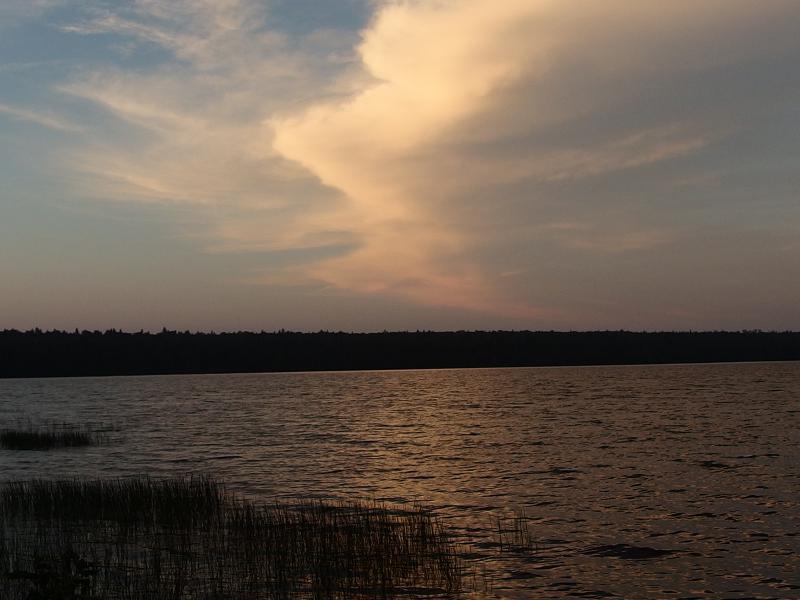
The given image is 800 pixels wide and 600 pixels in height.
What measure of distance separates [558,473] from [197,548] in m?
19.6

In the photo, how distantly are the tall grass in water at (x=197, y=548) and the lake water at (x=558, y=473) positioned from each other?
2028 millimetres

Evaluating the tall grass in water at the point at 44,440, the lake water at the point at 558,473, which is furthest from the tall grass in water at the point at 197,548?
the tall grass in water at the point at 44,440

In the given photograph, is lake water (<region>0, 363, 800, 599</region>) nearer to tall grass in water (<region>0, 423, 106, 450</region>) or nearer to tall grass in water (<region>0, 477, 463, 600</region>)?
tall grass in water (<region>0, 477, 463, 600</region>)

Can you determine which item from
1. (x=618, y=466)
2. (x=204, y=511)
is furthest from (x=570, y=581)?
(x=618, y=466)

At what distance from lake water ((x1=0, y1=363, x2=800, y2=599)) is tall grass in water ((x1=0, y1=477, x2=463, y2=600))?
203 cm

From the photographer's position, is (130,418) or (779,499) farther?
(130,418)

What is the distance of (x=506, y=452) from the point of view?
44.8 meters

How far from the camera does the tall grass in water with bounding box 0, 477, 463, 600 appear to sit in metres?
16.7

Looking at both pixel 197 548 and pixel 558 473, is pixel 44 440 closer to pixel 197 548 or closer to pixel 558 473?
pixel 558 473

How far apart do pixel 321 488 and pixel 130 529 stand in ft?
34.5

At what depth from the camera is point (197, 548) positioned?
2106 cm

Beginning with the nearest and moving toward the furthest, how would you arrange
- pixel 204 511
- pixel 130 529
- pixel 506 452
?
pixel 130 529 < pixel 204 511 < pixel 506 452

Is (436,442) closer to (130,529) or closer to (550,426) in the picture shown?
(550,426)

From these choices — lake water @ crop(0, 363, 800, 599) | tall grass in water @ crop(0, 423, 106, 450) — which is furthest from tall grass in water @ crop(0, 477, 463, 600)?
tall grass in water @ crop(0, 423, 106, 450)
